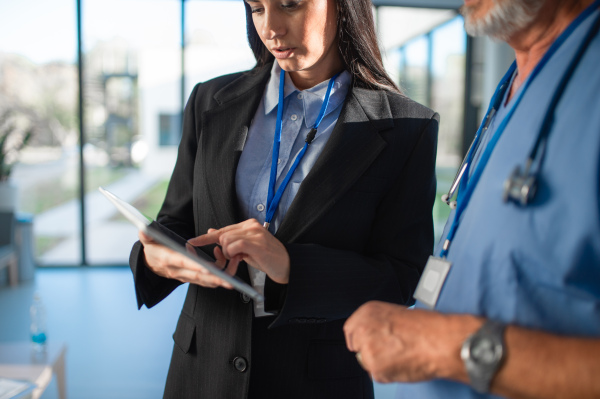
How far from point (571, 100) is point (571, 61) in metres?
0.07

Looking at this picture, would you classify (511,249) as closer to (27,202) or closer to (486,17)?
(486,17)

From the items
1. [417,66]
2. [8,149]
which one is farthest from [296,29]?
[417,66]

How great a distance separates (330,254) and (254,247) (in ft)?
0.69

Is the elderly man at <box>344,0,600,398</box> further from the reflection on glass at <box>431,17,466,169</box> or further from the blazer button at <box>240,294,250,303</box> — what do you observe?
the reflection on glass at <box>431,17,466,169</box>

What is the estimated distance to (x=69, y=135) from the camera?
6.61 meters

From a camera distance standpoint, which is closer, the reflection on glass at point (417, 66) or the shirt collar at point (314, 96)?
the shirt collar at point (314, 96)

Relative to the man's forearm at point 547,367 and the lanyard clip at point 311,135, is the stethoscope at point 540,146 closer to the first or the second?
the man's forearm at point 547,367

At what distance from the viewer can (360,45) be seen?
138cm

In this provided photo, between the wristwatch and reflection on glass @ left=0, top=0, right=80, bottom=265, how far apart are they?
6.32m

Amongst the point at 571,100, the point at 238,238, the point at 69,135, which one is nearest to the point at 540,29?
the point at 571,100

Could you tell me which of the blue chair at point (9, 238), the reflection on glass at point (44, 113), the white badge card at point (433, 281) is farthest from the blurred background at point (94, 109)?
the white badge card at point (433, 281)

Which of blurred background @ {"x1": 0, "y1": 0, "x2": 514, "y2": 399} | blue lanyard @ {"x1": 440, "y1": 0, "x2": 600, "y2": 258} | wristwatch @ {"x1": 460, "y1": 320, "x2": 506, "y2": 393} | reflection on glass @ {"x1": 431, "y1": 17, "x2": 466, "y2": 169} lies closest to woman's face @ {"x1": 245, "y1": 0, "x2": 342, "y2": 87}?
blue lanyard @ {"x1": 440, "y1": 0, "x2": 600, "y2": 258}

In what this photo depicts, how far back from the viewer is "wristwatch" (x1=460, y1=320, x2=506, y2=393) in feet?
2.14

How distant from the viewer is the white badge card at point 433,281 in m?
0.87
